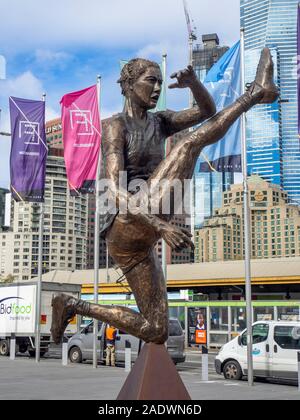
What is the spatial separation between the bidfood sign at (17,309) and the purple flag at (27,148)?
23.3 ft

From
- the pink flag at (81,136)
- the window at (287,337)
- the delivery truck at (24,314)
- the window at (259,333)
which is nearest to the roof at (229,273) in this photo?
the delivery truck at (24,314)

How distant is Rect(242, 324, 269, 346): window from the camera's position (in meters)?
15.5

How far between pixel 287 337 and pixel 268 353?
0.68 metres

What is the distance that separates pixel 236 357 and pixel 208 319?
12436 mm

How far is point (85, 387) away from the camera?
12141 mm

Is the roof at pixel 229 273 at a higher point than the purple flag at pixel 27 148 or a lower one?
lower

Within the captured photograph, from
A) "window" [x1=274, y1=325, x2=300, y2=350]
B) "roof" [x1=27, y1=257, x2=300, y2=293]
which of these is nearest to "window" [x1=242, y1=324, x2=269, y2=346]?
"window" [x1=274, y1=325, x2=300, y2=350]

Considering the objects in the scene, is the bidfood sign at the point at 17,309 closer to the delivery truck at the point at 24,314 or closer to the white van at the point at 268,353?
the delivery truck at the point at 24,314

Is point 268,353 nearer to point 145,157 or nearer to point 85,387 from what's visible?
point 85,387

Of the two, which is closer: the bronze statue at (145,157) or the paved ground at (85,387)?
the bronze statue at (145,157)

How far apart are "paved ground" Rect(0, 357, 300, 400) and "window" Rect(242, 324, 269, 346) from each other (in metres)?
1.39

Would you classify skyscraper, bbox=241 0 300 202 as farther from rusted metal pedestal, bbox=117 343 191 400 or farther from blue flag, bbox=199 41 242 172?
rusted metal pedestal, bbox=117 343 191 400

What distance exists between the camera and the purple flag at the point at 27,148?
16719 millimetres
